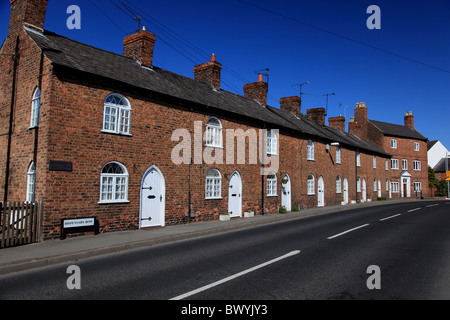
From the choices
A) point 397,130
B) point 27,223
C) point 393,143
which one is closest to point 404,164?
point 393,143

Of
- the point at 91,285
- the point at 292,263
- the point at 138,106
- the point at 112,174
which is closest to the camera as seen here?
the point at 91,285

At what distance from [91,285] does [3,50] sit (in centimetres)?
1294

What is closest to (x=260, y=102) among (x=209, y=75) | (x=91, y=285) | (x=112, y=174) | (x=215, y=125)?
(x=209, y=75)

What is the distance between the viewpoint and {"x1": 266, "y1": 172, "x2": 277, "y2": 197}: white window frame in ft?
67.6

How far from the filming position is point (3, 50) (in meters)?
14.0

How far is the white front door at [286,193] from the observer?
2208 centimetres

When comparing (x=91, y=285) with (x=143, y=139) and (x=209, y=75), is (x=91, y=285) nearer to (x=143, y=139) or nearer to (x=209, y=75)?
(x=143, y=139)

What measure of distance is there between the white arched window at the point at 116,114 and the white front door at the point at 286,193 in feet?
41.2

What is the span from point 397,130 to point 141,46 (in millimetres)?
44578

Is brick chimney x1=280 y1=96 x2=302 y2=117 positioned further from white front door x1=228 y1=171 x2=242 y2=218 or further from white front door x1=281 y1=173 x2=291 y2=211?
white front door x1=228 y1=171 x2=242 y2=218

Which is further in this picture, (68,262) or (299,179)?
(299,179)

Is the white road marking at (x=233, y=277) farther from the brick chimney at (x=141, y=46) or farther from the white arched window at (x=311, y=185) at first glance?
the white arched window at (x=311, y=185)

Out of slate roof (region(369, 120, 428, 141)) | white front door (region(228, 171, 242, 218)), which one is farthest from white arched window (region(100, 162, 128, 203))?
slate roof (region(369, 120, 428, 141))

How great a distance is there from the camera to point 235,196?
17891 mm
